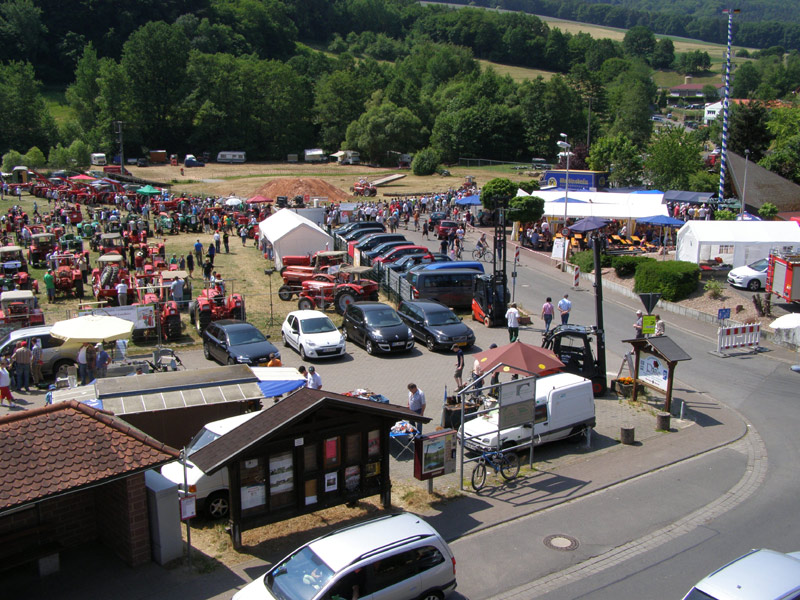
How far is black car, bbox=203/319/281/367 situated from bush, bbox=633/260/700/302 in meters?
15.3

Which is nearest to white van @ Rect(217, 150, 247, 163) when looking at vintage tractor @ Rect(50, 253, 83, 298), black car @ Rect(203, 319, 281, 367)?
vintage tractor @ Rect(50, 253, 83, 298)

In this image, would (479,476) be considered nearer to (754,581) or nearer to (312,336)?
(754,581)

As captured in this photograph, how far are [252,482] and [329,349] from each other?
1007 centimetres

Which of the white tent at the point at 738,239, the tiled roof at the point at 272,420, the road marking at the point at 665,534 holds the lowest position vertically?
the road marking at the point at 665,534

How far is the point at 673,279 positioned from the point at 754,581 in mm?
19964

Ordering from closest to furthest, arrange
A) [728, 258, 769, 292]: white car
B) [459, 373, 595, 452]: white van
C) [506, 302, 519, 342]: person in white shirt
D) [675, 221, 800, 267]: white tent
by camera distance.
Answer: [459, 373, 595, 452]: white van → [506, 302, 519, 342]: person in white shirt → [728, 258, 769, 292]: white car → [675, 221, 800, 267]: white tent

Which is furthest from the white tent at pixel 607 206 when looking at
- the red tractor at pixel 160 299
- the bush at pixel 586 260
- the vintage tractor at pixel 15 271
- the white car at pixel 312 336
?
the vintage tractor at pixel 15 271

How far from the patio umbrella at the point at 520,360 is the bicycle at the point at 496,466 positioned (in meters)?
2.26

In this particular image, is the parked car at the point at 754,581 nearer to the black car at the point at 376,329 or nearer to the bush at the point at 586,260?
the black car at the point at 376,329

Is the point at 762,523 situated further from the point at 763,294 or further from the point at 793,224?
the point at 793,224

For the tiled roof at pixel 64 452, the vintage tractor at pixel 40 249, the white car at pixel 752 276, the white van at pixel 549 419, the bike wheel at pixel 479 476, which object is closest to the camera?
the tiled roof at pixel 64 452

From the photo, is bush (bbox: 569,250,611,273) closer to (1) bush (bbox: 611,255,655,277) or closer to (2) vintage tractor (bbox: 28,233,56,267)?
(1) bush (bbox: 611,255,655,277)

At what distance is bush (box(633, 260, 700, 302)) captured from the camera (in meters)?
26.5

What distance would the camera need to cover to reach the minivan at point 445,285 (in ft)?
85.0
